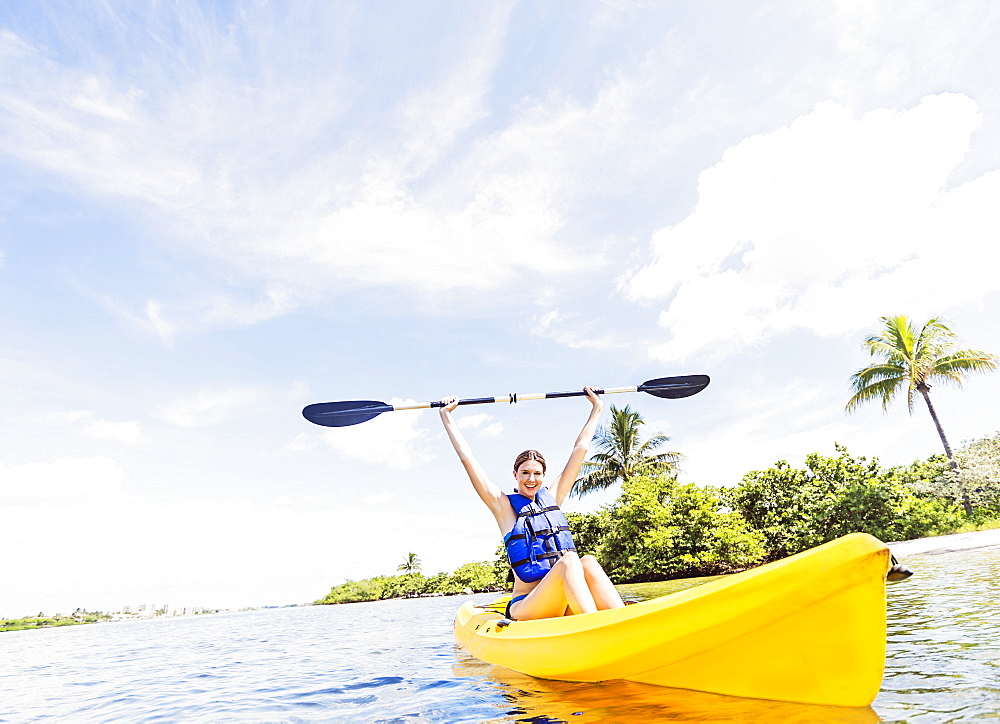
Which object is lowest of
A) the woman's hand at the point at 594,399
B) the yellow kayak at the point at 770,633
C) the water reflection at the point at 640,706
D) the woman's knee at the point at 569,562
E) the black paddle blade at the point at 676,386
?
the water reflection at the point at 640,706

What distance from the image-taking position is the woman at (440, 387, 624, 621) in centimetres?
317

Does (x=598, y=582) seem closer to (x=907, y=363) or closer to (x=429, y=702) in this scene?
(x=429, y=702)

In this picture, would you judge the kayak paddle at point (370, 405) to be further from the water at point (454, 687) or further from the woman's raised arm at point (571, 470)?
the water at point (454, 687)

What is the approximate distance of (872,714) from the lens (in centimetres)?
212

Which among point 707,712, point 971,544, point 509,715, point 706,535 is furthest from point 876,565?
point 706,535

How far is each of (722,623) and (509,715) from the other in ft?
3.63

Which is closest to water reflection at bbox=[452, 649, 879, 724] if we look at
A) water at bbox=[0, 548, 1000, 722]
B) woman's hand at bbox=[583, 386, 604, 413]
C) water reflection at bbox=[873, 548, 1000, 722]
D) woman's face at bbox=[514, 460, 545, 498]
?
water at bbox=[0, 548, 1000, 722]

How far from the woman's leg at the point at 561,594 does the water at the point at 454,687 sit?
0.36 m

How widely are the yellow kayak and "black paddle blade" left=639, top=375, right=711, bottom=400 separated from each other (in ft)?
11.6

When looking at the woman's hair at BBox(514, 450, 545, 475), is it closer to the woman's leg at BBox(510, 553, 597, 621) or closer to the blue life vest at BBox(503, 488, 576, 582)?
the blue life vest at BBox(503, 488, 576, 582)

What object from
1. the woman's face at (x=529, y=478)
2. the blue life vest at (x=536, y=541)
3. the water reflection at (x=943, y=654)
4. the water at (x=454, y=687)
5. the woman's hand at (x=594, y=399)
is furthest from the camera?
the woman's hand at (x=594, y=399)

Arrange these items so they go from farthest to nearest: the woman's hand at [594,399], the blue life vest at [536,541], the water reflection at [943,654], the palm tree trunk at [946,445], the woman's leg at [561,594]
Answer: the palm tree trunk at [946,445] → the woman's hand at [594,399] → the blue life vest at [536,541] → the woman's leg at [561,594] → the water reflection at [943,654]

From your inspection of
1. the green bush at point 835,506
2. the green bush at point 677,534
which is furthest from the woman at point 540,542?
the green bush at point 835,506

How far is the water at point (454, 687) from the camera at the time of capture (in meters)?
2.33
